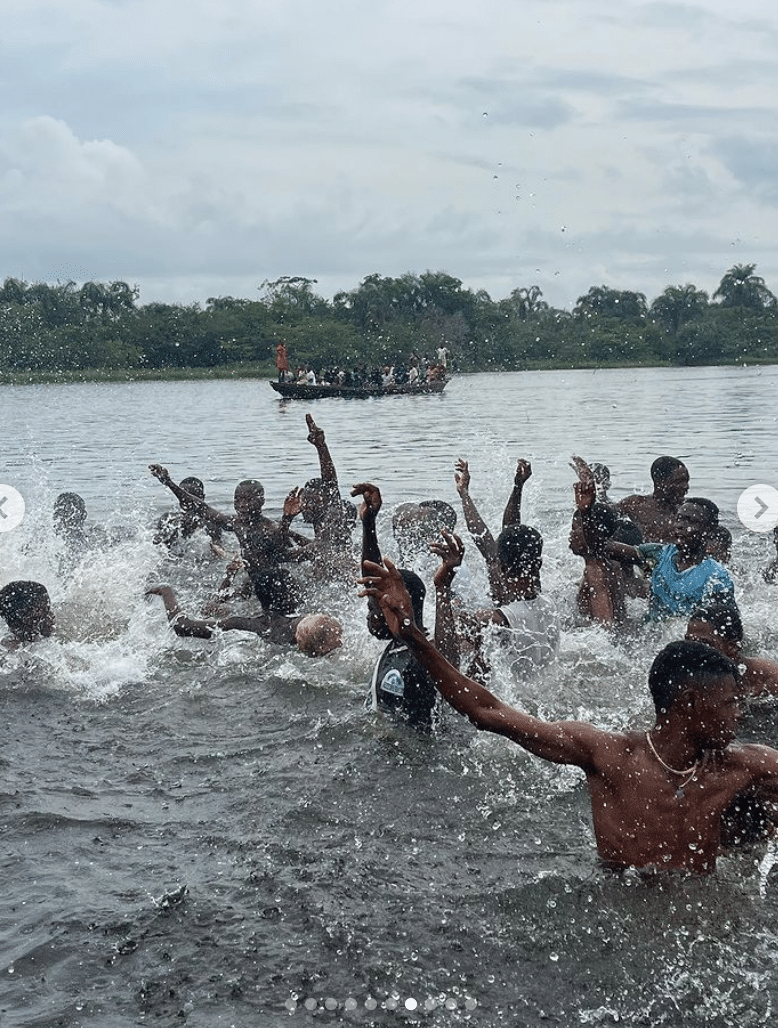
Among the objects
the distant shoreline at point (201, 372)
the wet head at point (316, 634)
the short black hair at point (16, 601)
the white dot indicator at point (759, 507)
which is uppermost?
the distant shoreline at point (201, 372)

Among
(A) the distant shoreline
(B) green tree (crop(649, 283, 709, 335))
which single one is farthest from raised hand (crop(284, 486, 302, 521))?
(B) green tree (crop(649, 283, 709, 335))

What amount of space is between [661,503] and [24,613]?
188 inches

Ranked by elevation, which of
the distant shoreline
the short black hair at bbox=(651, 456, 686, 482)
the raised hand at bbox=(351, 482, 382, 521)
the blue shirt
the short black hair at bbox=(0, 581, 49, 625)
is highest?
the distant shoreline

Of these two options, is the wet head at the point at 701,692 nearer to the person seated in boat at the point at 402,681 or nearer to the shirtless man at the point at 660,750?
the shirtless man at the point at 660,750

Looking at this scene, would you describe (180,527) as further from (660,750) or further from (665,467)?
(660,750)

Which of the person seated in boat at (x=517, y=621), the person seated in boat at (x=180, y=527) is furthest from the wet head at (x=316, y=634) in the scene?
the person seated in boat at (x=180, y=527)

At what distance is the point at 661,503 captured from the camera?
8.60 metres

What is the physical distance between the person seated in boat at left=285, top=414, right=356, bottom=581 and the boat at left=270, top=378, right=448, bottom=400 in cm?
3347

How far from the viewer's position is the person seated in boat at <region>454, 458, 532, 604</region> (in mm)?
6477

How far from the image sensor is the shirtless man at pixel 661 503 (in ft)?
27.4

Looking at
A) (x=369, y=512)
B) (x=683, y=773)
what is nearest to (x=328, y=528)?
(x=369, y=512)

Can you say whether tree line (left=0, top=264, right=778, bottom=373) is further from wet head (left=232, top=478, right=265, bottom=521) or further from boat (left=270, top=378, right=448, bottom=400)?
wet head (left=232, top=478, right=265, bottom=521)

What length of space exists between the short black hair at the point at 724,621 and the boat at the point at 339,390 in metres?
37.9

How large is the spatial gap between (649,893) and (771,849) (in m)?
0.65
